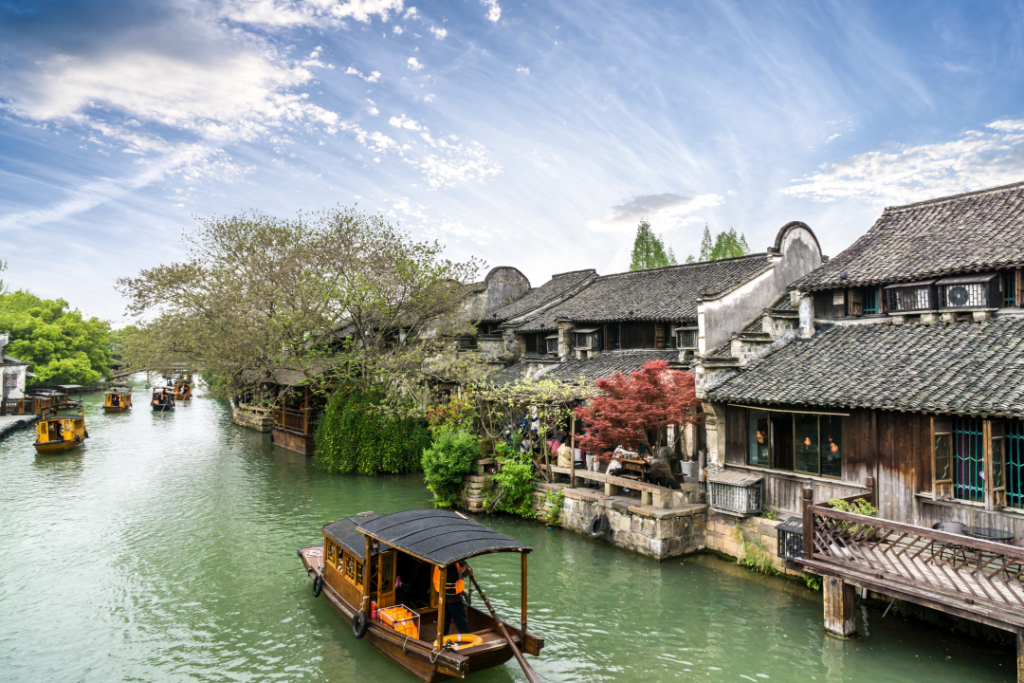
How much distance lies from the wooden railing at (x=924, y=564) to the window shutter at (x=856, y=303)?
630cm

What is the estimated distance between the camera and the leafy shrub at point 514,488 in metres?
18.1

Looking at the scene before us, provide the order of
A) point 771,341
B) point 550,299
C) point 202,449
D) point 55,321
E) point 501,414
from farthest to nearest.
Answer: point 55,321
point 202,449
point 550,299
point 501,414
point 771,341

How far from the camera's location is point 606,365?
2227 centimetres

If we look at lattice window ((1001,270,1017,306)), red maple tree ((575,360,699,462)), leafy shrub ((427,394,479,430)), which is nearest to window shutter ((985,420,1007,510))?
lattice window ((1001,270,1017,306))

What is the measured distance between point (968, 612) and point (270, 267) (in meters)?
26.3

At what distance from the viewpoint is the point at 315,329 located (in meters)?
25.6

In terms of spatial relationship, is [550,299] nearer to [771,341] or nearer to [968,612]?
[771,341]

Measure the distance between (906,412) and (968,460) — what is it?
1.33m

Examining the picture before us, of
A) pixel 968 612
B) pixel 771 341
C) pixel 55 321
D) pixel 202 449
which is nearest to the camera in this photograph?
pixel 968 612

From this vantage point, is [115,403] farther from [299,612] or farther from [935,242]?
[935,242]

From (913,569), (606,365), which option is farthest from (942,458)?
(606,365)

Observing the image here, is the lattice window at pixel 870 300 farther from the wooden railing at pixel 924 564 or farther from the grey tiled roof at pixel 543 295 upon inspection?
the grey tiled roof at pixel 543 295

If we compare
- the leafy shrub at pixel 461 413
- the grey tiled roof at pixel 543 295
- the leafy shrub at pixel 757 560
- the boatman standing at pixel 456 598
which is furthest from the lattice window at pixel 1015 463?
the grey tiled roof at pixel 543 295

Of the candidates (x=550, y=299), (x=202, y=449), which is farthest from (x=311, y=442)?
(x=550, y=299)
